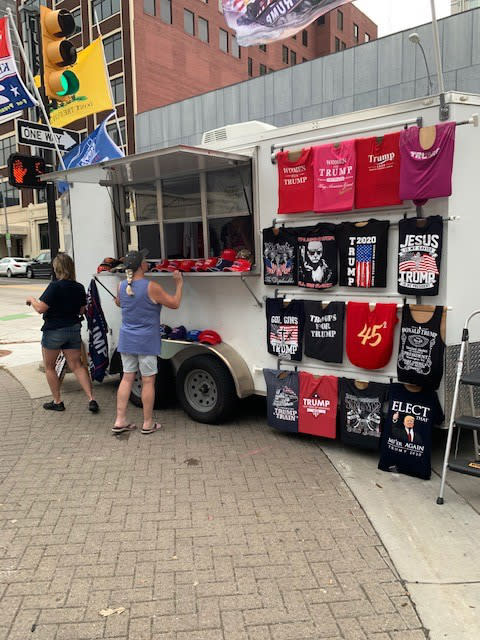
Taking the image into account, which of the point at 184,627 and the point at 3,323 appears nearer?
the point at 184,627

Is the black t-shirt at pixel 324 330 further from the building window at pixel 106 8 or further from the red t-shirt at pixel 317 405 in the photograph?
the building window at pixel 106 8

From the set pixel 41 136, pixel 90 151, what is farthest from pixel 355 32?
pixel 41 136

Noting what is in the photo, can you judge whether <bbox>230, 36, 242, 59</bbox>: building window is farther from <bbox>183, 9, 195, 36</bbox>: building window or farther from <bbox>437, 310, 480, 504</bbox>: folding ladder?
<bbox>437, 310, 480, 504</bbox>: folding ladder

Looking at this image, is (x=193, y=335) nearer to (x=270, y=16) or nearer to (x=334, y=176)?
(x=334, y=176)

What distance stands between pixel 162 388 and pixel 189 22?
40.7 metres

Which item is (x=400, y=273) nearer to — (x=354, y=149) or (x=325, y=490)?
(x=354, y=149)

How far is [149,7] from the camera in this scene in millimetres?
35469

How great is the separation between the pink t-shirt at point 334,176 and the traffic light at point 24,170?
4.22 m

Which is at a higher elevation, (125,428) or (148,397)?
(148,397)

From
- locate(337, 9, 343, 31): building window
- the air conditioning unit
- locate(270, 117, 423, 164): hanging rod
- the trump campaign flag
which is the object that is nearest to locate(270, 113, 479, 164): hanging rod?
locate(270, 117, 423, 164): hanging rod

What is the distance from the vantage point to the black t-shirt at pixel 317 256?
4.53 m

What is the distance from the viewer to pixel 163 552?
3.15 metres

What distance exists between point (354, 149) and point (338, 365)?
6.11 feet

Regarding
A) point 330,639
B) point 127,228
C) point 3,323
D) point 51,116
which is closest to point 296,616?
point 330,639
